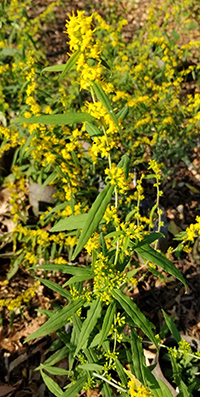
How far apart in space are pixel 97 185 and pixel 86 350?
2.54 meters

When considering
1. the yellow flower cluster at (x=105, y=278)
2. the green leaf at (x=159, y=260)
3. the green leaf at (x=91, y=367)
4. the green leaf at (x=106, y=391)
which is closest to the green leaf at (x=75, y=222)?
the yellow flower cluster at (x=105, y=278)

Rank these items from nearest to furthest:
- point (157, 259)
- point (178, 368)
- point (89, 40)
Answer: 1. point (89, 40)
2. point (157, 259)
3. point (178, 368)

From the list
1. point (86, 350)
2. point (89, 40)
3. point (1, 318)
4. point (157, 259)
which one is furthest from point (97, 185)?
point (89, 40)

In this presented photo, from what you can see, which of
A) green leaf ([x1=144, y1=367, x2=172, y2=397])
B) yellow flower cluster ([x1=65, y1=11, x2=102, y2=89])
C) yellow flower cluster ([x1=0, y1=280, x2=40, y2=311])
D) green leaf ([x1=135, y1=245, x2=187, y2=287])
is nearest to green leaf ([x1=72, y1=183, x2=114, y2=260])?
green leaf ([x1=135, y1=245, x2=187, y2=287])

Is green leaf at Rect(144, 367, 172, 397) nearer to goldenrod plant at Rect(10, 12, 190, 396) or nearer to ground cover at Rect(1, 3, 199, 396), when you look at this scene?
goldenrod plant at Rect(10, 12, 190, 396)

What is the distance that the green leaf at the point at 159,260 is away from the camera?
6.75 feet

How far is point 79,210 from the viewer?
11.8 ft

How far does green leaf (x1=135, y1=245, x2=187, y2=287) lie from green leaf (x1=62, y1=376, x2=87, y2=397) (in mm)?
1218

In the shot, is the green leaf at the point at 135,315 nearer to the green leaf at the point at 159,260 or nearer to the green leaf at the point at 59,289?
the green leaf at the point at 159,260

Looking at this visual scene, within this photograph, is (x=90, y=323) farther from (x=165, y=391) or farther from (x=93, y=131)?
(x=93, y=131)

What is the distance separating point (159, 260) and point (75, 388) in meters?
1.28

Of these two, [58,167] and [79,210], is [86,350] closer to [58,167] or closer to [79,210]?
[79,210]

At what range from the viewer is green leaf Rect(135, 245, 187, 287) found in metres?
2.06

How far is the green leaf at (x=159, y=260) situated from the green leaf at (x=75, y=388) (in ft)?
3.99
